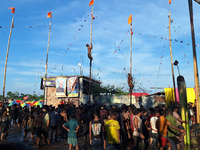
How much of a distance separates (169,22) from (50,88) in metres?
21.7

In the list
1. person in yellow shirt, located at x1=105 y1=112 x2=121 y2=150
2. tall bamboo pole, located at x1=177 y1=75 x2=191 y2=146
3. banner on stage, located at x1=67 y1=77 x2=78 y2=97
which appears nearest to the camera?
person in yellow shirt, located at x1=105 y1=112 x2=121 y2=150

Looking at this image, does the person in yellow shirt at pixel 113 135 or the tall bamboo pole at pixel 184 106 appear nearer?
the person in yellow shirt at pixel 113 135

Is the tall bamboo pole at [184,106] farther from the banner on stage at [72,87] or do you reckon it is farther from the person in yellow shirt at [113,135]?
the banner on stage at [72,87]

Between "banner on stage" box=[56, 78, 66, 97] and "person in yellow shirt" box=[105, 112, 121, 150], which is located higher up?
"banner on stage" box=[56, 78, 66, 97]

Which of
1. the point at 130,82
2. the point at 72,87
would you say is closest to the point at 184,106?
the point at 130,82

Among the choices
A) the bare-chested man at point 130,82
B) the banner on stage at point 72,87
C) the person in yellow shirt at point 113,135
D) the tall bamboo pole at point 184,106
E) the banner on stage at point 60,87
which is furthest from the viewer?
the banner on stage at point 60,87

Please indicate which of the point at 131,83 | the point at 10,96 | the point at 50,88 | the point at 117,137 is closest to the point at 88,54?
the point at 131,83

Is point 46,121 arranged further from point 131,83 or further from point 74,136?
point 131,83

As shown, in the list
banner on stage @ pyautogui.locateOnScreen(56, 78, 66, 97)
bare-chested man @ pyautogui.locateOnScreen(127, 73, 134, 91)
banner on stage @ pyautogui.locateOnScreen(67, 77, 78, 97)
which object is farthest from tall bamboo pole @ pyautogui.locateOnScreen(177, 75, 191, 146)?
banner on stage @ pyautogui.locateOnScreen(56, 78, 66, 97)

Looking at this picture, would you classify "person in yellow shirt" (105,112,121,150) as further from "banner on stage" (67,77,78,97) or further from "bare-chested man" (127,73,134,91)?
"banner on stage" (67,77,78,97)

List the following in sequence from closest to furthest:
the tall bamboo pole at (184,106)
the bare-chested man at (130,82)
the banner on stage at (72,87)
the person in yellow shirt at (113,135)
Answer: the person in yellow shirt at (113,135), the tall bamboo pole at (184,106), the bare-chested man at (130,82), the banner on stage at (72,87)

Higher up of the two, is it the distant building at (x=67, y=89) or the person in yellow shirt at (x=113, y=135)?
the distant building at (x=67, y=89)

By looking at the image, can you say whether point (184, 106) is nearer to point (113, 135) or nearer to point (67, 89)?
point (113, 135)

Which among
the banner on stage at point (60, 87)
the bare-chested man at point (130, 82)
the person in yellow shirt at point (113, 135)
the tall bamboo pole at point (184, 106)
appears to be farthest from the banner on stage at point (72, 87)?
the person in yellow shirt at point (113, 135)
